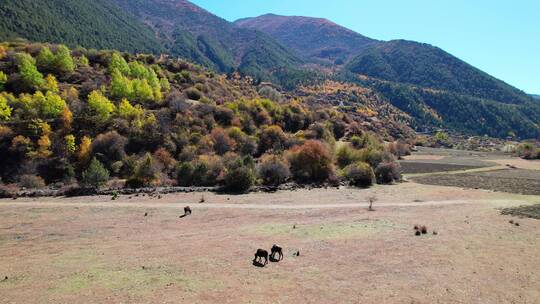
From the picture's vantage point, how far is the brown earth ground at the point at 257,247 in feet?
74.8

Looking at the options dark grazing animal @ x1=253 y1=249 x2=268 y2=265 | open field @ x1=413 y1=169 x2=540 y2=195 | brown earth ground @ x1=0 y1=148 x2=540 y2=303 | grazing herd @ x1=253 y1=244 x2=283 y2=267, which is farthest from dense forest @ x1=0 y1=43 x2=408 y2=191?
dark grazing animal @ x1=253 y1=249 x2=268 y2=265

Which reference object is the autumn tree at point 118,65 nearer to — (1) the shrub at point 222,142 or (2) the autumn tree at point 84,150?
(2) the autumn tree at point 84,150

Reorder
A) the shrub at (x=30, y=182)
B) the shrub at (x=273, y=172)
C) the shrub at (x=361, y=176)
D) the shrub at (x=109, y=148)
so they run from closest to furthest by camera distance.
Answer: the shrub at (x=30, y=182), the shrub at (x=273, y=172), the shrub at (x=361, y=176), the shrub at (x=109, y=148)

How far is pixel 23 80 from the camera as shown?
306 ft

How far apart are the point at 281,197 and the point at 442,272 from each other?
33.4 m

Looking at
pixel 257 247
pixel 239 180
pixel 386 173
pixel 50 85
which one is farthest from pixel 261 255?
pixel 50 85

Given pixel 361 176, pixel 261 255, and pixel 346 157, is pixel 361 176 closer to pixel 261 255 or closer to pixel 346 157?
pixel 346 157

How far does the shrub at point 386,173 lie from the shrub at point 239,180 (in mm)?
28367

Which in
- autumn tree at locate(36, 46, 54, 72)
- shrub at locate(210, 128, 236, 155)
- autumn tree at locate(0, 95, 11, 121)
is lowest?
shrub at locate(210, 128, 236, 155)

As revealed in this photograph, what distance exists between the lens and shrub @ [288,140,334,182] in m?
75.6

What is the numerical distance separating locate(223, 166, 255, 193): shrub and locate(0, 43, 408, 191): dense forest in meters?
0.17

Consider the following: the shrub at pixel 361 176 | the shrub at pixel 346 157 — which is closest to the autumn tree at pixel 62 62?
the shrub at pixel 346 157

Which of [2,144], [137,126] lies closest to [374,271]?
[137,126]

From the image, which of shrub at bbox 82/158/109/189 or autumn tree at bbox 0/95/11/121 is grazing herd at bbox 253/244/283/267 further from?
autumn tree at bbox 0/95/11/121
